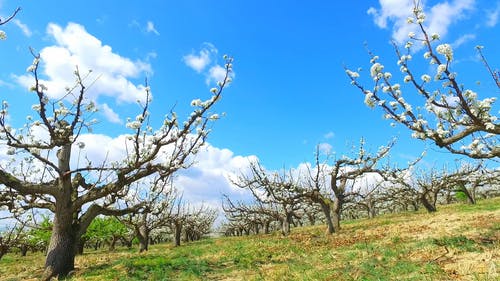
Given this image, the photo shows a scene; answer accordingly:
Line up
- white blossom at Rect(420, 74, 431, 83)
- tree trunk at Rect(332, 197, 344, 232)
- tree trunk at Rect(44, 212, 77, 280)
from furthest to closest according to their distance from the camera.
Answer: tree trunk at Rect(332, 197, 344, 232) → tree trunk at Rect(44, 212, 77, 280) → white blossom at Rect(420, 74, 431, 83)

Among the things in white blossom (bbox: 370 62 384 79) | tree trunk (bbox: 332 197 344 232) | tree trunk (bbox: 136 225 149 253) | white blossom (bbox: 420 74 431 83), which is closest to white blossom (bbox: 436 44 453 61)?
white blossom (bbox: 420 74 431 83)

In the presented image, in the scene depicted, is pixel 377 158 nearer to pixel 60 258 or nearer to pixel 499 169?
pixel 499 169

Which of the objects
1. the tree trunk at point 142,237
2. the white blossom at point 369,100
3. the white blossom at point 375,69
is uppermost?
the white blossom at point 375,69

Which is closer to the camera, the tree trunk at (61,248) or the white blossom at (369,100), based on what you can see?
the white blossom at (369,100)

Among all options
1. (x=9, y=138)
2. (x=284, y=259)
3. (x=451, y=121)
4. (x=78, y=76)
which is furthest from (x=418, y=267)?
(x=9, y=138)

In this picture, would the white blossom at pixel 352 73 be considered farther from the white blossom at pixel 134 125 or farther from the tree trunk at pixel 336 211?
the tree trunk at pixel 336 211

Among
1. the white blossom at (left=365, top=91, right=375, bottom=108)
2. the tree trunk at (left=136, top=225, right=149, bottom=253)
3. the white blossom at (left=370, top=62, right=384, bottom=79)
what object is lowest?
the tree trunk at (left=136, top=225, right=149, bottom=253)

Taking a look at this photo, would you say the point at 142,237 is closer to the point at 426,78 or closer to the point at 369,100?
the point at 369,100

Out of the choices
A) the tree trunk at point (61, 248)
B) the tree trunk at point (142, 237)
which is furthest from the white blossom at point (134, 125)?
the tree trunk at point (142, 237)

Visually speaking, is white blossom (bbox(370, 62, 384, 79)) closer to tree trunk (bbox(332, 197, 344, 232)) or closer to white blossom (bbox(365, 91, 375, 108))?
white blossom (bbox(365, 91, 375, 108))

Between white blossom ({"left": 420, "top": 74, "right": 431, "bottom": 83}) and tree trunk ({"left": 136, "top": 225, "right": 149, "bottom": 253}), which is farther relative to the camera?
tree trunk ({"left": 136, "top": 225, "right": 149, "bottom": 253})

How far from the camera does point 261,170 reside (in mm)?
31500

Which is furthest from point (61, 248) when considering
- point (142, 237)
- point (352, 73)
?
point (142, 237)

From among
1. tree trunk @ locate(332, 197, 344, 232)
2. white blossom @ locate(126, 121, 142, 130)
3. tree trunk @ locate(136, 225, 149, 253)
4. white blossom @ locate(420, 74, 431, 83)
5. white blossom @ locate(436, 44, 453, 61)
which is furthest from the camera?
tree trunk @ locate(136, 225, 149, 253)
